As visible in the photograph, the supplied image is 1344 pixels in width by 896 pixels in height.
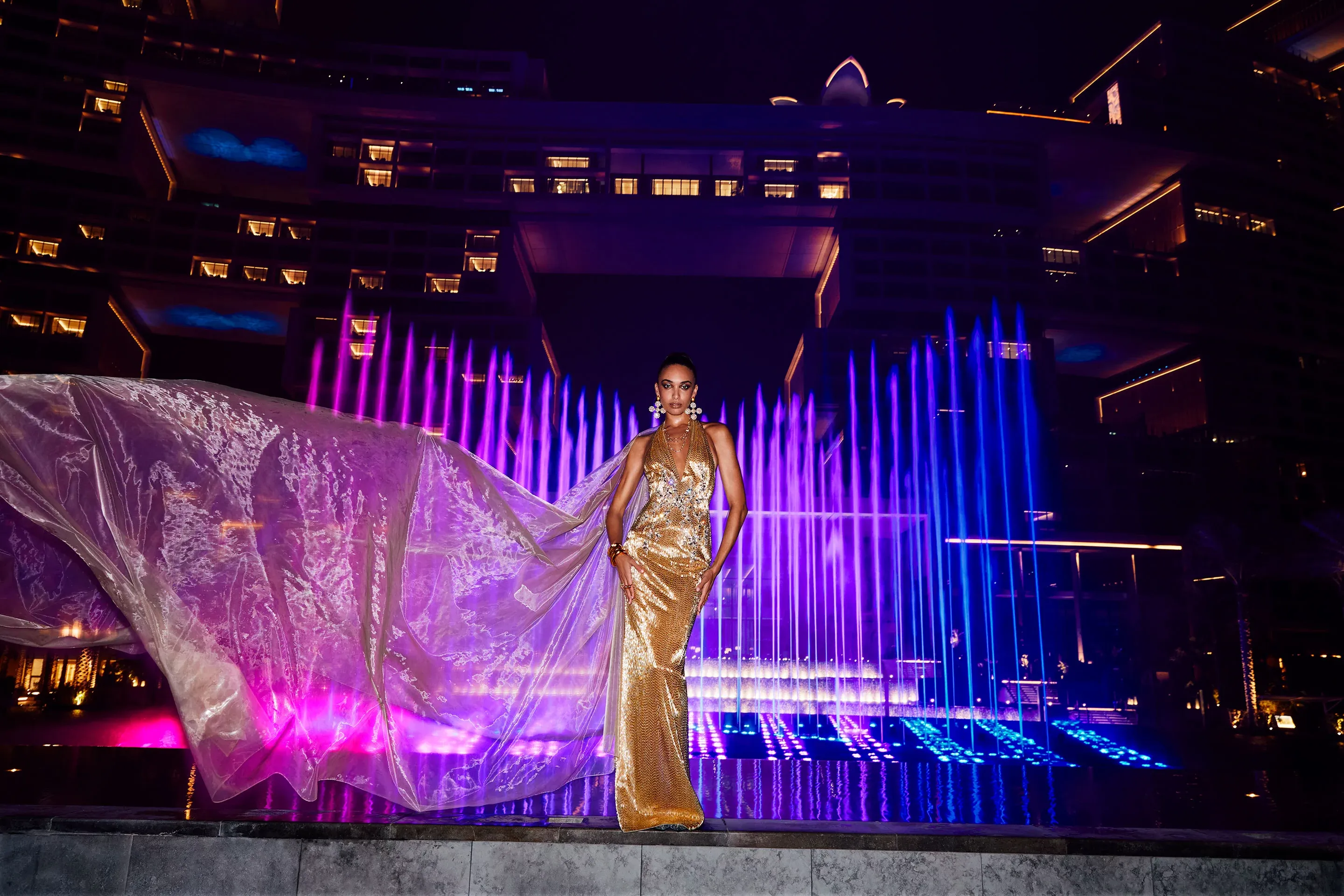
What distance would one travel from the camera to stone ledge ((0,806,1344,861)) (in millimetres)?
3305

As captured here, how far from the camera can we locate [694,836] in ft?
11.0

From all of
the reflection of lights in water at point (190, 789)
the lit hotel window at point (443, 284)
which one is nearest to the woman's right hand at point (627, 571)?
the reflection of lights in water at point (190, 789)

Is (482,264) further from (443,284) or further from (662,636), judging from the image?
(662,636)

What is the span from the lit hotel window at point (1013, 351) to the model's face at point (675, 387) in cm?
3421

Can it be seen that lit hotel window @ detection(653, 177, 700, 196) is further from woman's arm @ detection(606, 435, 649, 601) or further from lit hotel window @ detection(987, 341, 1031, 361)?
woman's arm @ detection(606, 435, 649, 601)

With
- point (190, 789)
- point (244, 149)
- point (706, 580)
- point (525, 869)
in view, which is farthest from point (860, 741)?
point (244, 149)

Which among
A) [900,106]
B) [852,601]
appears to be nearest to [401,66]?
[900,106]

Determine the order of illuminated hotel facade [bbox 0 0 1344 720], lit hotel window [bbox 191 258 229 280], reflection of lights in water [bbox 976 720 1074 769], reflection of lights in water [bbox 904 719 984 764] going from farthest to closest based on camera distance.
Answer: lit hotel window [bbox 191 258 229 280]
illuminated hotel facade [bbox 0 0 1344 720]
reflection of lights in water [bbox 976 720 1074 769]
reflection of lights in water [bbox 904 719 984 764]

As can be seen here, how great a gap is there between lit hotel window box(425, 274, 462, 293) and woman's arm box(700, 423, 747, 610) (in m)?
33.0

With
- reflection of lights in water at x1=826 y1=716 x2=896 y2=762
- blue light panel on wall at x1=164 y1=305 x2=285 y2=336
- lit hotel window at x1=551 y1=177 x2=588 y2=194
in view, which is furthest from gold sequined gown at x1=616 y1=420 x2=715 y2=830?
blue light panel on wall at x1=164 y1=305 x2=285 y2=336

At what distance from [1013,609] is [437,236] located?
29.0 metres

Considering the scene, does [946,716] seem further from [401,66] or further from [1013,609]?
[401,66]

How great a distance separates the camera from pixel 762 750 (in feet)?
24.6

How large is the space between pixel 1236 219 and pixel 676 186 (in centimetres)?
2668
